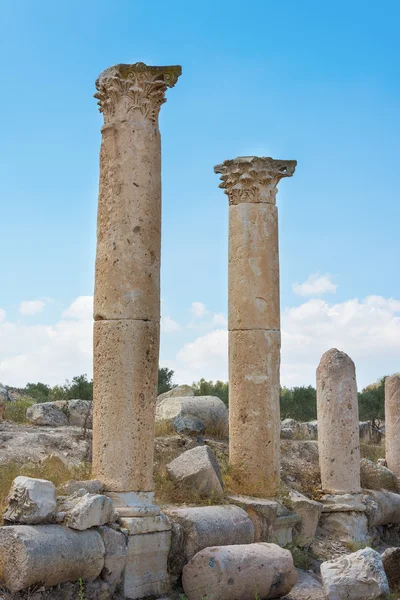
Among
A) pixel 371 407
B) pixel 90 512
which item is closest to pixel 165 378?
pixel 371 407

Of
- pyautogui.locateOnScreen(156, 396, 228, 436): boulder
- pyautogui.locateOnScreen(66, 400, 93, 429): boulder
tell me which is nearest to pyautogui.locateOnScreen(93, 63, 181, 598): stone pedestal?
pyautogui.locateOnScreen(156, 396, 228, 436): boulder

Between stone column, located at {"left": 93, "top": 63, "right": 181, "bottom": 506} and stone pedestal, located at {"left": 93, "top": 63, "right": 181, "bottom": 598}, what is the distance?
0.01 metres

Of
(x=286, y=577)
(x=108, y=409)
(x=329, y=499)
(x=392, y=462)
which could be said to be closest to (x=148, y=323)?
(x=108, y=409)

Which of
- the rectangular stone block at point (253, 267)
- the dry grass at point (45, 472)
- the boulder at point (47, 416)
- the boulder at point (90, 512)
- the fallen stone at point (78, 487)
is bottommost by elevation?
the boulder at point (90, 512)

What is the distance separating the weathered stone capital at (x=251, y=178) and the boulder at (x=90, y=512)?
626 cm

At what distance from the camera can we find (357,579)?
9.27m

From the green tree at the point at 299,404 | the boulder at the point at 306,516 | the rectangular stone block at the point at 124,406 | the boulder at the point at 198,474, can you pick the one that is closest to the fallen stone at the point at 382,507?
the boulder at the point at 306,516

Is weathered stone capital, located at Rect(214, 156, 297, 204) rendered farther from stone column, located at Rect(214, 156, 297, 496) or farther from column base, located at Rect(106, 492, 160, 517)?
column base, located at Rect(106, 492, 160, 517)

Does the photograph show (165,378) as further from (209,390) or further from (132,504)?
(132,504)

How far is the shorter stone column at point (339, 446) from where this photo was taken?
45.1 feet

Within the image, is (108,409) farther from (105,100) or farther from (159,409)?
(159,409)

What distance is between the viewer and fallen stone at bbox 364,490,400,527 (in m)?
14.3

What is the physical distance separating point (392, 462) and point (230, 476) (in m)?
7.18

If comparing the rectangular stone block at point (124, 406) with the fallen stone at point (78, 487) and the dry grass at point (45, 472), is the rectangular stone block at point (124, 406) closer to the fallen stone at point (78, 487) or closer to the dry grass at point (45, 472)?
the fallen stone at point (78, 487)
